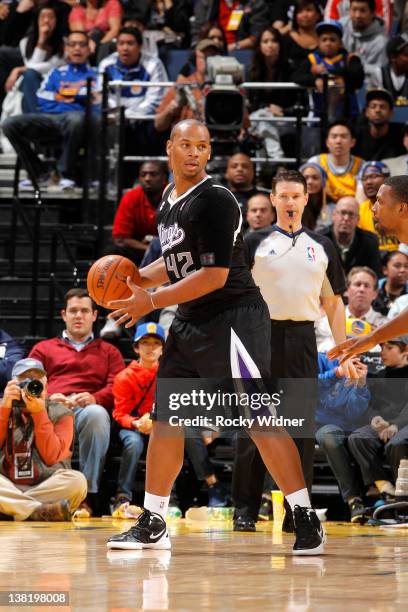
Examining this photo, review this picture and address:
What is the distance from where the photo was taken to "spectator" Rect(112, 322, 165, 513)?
8258 mm

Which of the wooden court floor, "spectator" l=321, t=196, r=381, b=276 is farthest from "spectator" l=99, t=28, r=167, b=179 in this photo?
the wooden court floor

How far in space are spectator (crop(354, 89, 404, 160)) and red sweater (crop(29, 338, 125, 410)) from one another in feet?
11.8

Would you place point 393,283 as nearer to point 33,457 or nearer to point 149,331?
point 149,331

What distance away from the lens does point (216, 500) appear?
27.1 feet

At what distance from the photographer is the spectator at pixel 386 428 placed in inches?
309

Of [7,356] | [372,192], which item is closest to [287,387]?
[7,356]

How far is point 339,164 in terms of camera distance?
1039 centimetres

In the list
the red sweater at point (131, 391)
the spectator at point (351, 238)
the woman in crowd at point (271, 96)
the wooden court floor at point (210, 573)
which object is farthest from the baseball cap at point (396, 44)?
the wooden court floor at point (210, 573)

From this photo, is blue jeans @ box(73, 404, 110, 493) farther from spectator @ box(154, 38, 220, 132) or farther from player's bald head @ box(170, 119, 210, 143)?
player's bald head @ box(170, 119, 210, 143)

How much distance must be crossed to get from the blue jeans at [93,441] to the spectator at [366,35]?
5.60 meters

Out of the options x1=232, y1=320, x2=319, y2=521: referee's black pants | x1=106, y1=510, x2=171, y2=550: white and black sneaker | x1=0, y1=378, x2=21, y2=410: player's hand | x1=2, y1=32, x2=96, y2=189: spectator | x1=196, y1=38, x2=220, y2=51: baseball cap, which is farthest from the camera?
x1=196, y1=38, x2=220, y2=51: baseball cap

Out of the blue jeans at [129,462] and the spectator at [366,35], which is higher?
the spectator at [366,35]

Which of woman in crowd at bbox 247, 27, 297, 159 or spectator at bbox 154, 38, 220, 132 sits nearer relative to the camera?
spectator at bbox 154, 38, 220, 132

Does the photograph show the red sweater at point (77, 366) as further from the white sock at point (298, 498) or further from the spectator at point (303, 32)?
Answer: the spectator at point (303, 32)
